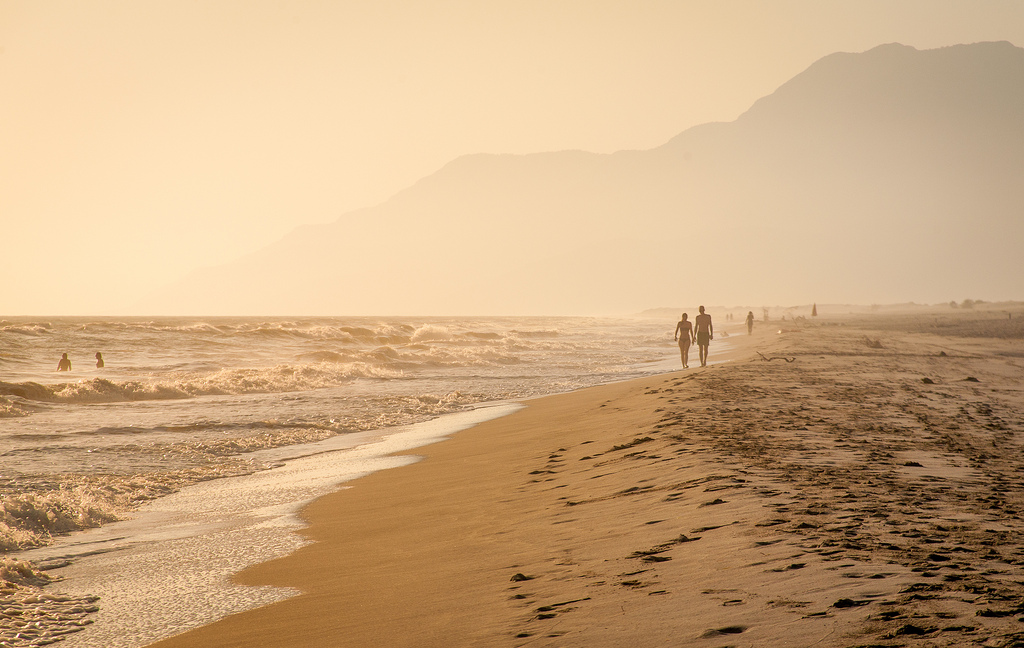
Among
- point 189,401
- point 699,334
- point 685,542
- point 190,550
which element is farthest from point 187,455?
point 699,334

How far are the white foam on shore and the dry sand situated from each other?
280mm

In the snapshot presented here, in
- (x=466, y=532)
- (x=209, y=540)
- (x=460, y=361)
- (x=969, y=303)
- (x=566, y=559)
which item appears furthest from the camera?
(x=969, y=303)

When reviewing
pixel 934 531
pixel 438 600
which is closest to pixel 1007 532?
pixel 934 531

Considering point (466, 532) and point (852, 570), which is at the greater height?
point (852, 570)

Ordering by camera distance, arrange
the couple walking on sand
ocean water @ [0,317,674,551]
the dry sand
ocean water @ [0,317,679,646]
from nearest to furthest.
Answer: the dry sand < ocean water @ [0,317,679,646] < ocean water @ [0,317,674,551] < the couple walking on sand

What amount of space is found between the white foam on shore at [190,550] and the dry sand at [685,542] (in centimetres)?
28

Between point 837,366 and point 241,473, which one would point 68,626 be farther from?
point 837,366

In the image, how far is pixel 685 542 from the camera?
444cm

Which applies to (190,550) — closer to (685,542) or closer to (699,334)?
(685,542)

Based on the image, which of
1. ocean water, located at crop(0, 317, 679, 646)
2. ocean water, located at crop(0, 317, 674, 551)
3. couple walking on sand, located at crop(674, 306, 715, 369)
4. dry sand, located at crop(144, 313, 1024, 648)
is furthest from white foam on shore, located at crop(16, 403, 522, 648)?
couple walking on sand, located at crop(674, 306, 715, 369)

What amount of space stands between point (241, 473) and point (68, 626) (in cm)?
506

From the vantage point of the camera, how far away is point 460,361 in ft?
97.9

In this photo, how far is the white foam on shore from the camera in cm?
435

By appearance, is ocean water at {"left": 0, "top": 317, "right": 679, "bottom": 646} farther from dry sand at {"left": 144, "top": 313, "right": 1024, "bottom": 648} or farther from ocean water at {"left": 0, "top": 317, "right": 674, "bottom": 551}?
dry sand at {"left": 144, "top": 313, "right": 1024, "bottom": 648}
